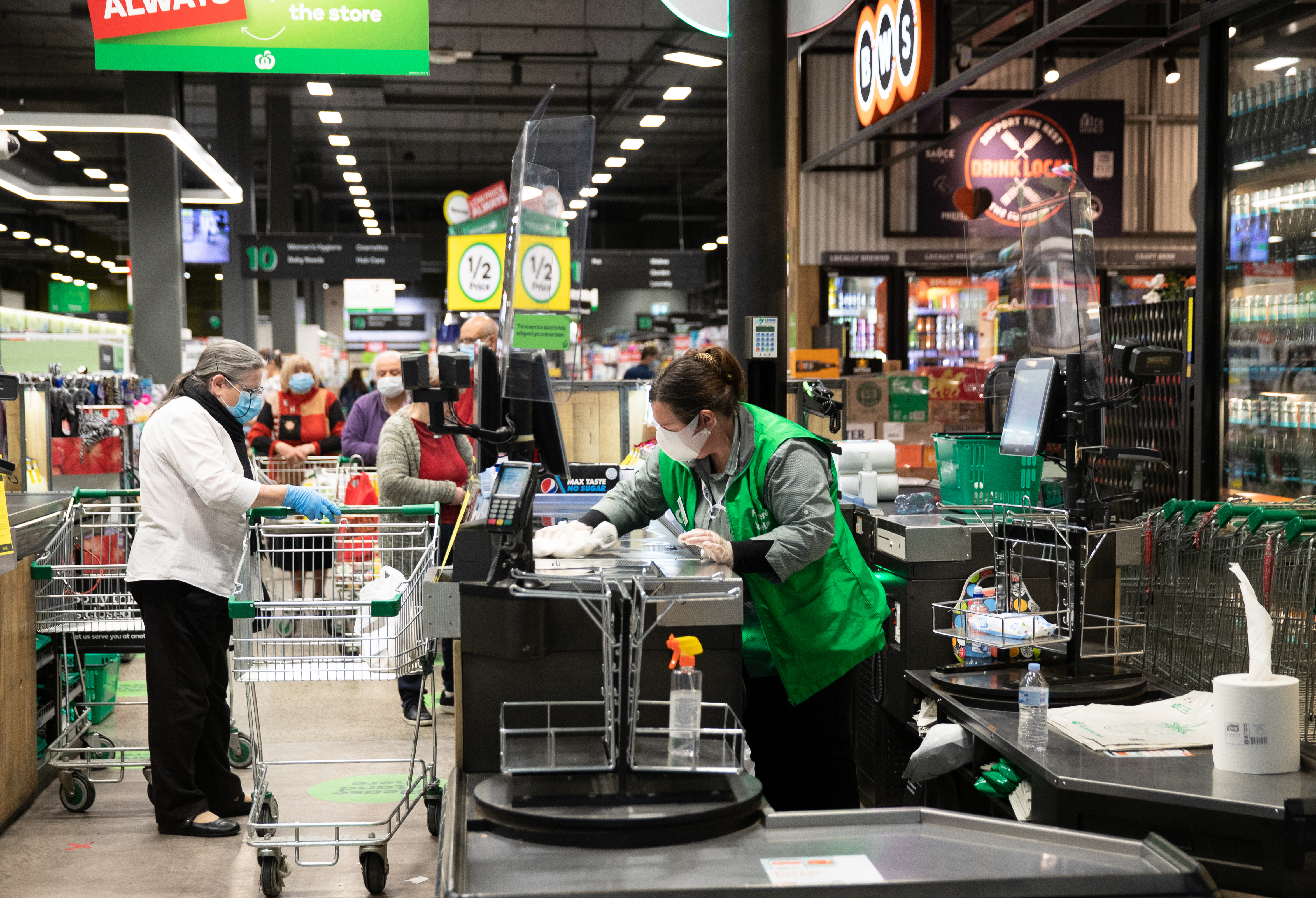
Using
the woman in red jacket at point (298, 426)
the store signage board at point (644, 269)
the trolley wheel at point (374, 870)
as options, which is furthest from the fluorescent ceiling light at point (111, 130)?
the store signage board at point (644, 269)

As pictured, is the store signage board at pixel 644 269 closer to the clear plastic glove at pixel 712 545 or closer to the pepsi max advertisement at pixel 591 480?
the pepsi max advertisement at pixel 591 480

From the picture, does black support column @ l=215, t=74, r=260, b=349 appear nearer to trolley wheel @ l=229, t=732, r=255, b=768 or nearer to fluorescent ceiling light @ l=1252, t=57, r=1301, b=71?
trolley wheel @ l=229, t=732, r=255, b=768

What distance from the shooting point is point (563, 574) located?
2.18 metres

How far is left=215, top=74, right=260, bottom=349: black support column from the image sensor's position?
47.5ft

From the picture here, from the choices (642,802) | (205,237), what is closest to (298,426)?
(642,802)

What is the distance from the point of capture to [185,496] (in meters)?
4.15

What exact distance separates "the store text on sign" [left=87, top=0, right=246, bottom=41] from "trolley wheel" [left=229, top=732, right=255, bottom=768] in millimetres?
3641

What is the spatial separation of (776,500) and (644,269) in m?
15.6

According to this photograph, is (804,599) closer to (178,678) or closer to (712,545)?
(712,545)

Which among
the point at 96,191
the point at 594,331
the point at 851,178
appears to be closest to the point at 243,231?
the point at 96,191

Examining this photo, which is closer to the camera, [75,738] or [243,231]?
[75,738]

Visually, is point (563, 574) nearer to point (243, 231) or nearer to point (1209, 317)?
point (1209, 317)

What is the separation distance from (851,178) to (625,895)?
12.0 meters

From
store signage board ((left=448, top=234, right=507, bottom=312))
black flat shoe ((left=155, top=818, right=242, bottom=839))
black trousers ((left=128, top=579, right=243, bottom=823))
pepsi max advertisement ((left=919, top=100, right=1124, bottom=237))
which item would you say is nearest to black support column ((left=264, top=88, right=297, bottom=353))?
store signage board ((left=448, top=234, right=507, bottom=312))
